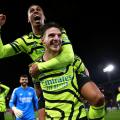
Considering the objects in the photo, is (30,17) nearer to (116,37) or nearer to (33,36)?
(33,36)

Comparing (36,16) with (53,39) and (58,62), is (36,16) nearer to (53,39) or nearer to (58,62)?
(53,39)

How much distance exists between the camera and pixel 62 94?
586 cm

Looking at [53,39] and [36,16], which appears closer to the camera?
[53,39]

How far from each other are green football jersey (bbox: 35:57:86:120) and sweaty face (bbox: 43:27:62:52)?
34 cm

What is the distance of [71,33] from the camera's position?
50031 mm

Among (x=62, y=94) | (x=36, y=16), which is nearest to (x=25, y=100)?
(x=36, y=16)

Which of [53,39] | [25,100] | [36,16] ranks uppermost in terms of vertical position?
[36,16]

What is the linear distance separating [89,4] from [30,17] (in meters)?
38.9

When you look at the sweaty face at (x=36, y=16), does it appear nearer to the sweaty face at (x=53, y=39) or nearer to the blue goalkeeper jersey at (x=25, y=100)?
the sweaty face at (x=53, y=39)

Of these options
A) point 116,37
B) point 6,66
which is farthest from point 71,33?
point 6,66

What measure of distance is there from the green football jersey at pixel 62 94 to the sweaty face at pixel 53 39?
1.12 ft

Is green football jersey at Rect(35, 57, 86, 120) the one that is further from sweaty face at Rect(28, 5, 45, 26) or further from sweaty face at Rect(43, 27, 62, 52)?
sweaty face at Rect(28, 5, 45, 26)

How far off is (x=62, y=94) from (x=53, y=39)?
2.65 ft

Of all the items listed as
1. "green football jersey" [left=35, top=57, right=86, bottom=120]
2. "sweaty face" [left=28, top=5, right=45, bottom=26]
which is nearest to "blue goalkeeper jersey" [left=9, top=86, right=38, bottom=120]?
"sweaty face" [left=28, top=5, right=45, bottom=26]
